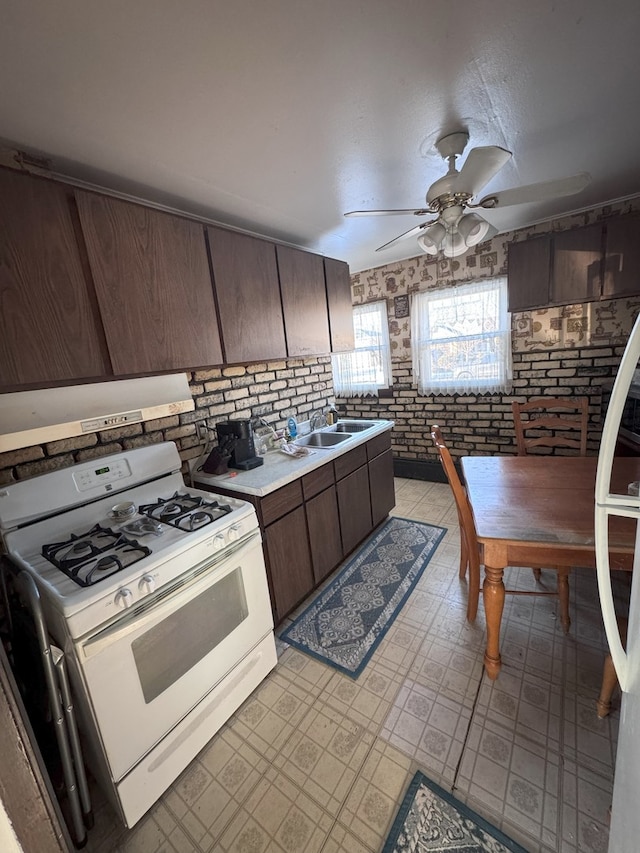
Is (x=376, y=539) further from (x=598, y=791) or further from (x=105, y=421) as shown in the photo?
(x=105, y=421)

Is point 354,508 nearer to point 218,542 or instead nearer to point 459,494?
point 459,494

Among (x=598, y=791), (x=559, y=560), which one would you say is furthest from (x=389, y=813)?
(x=559, y=560)

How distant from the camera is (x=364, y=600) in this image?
2064 millimetres

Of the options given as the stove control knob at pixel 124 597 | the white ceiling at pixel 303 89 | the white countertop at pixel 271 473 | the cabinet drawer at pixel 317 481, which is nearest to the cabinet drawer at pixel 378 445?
the white countertop at pixel 271 473

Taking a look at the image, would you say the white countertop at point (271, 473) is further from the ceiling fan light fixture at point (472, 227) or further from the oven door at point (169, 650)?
the ceiling fan light fixture at point (472, 227)

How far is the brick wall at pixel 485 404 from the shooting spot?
2.87 metres

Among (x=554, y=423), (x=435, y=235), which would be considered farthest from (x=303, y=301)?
(x=554, y=423)

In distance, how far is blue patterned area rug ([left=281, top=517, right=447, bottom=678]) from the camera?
1.76 metres

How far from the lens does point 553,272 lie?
266 cm

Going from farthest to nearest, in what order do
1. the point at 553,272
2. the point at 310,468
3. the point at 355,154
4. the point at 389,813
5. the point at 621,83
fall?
the point at 553,272 < the point at 310,468 < the point at 355,154 < the point at 621,83 < the point at 389,813

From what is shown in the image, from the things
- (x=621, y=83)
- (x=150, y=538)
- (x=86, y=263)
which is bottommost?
(x=150, y=538)

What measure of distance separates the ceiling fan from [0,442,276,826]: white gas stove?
1626 mm

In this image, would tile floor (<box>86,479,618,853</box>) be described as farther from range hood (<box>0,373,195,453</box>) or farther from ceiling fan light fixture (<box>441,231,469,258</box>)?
ceiling fan light fixture (<box>441,231,469,258</box>)

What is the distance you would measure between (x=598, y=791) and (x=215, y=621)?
1.47 metres
